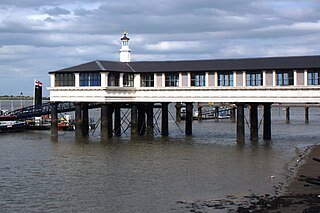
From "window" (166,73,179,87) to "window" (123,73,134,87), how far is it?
3686 millimetres

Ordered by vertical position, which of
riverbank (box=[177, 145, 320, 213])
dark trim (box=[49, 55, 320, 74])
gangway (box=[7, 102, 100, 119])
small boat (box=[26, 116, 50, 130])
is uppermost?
dark trim (box=[49, 55, 320, 74])

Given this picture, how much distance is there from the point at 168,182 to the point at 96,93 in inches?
1018

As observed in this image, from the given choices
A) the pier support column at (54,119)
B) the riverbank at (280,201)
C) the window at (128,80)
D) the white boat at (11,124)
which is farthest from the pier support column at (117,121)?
the riverbank at (280,201)

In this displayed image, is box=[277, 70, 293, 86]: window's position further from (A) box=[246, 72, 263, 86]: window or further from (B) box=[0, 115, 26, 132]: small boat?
(B) box=[0, 115, 26, 132]: small boat

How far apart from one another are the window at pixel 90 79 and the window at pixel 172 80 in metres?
6.44

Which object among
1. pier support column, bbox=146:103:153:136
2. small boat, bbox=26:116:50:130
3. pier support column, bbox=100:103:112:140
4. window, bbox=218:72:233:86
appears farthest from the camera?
small boat, bbox=26:116:50:130

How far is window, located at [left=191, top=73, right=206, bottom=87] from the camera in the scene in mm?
56156

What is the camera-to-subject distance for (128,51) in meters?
63.6

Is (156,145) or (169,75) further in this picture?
(169,75)

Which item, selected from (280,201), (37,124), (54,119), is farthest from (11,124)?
(280,201)

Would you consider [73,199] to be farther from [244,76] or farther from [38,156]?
[244,76]

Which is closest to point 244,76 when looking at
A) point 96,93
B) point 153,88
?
point 153,88

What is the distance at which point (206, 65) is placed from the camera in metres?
57.1

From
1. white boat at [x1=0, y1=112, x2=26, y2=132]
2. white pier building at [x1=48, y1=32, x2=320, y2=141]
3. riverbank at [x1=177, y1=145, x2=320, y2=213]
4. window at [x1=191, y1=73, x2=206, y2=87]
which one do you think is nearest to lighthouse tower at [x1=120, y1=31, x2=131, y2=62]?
white pier building at [x1=48, y1=32, x2=320, y2=141]
